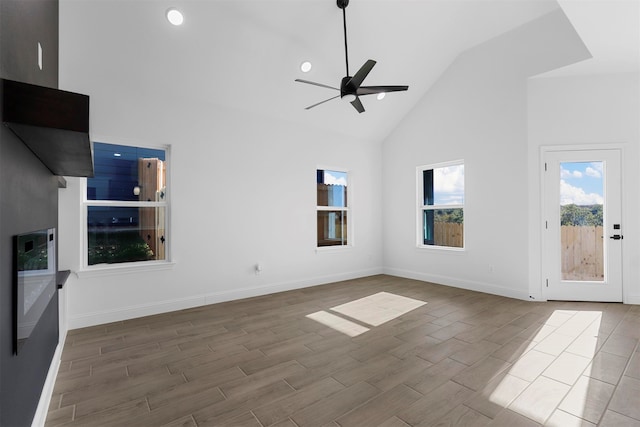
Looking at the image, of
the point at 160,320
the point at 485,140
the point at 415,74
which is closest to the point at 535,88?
the point at 485,140

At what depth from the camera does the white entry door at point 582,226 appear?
14.3 ft

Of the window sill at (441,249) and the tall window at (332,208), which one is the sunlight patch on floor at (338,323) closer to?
the tall window at (332,208)

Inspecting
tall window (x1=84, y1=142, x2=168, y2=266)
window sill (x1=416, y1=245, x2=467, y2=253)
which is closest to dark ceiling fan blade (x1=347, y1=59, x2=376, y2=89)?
tall window (x1=84, y1=142, x2=168, y2=266)

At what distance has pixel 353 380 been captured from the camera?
7.92ft

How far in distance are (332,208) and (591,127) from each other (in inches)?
158

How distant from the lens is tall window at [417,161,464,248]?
557 cm

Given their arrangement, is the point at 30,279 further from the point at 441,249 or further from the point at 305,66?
the point at 441,249

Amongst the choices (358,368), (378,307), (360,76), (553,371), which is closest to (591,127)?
(360,76)

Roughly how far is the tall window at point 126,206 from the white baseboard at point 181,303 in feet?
1.93

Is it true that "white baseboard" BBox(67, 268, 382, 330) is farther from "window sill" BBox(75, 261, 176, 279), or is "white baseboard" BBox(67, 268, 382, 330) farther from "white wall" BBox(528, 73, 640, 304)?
"white wall" BBox(528, 73, 640, 304)

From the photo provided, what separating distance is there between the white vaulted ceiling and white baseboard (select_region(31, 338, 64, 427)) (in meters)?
2.78

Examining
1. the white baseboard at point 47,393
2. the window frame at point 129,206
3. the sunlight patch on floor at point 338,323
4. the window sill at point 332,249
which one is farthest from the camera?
the window sill at point 332,249

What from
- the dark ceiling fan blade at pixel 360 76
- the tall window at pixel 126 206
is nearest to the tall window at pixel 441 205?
the dark ceiling fan blade at pixel 360 76

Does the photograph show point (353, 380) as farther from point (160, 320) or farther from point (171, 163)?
point (171, 163)
